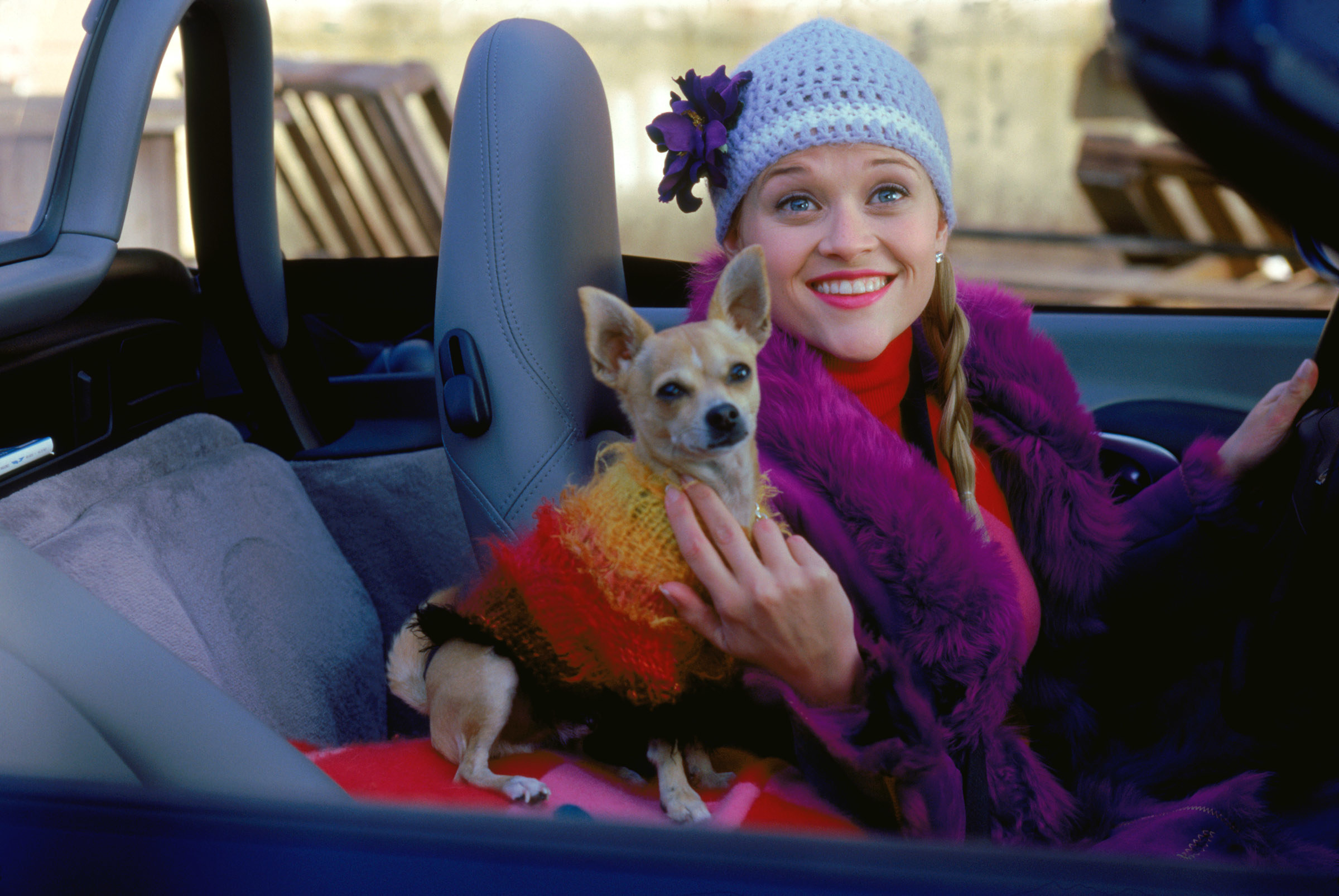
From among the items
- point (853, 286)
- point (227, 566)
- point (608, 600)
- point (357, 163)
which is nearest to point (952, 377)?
point (853, 286)

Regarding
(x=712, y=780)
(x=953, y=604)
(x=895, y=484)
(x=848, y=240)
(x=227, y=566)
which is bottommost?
(x=712, y=780)

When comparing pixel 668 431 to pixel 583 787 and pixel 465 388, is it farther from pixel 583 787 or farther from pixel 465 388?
pixel 583 787

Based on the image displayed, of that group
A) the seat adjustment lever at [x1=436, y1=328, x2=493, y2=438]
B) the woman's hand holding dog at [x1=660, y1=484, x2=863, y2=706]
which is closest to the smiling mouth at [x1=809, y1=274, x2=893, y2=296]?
the woman's hand holding dog at [x1=660, y1=484, x2=863, y2=706]

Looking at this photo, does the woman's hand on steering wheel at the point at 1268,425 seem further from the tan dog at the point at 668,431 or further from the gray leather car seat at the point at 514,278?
the gray leather car seat at the point at 514,278

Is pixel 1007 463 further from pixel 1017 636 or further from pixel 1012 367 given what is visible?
pixel 1017 636

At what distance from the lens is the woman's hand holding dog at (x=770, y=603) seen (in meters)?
1.06

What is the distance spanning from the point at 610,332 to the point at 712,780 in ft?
2.08

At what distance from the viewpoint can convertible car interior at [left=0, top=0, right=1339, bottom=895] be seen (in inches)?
A: 24.4

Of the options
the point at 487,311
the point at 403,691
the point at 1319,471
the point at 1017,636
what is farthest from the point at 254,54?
the point at 1319,471

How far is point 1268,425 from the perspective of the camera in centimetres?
139

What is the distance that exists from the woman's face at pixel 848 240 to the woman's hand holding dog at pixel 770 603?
327mm

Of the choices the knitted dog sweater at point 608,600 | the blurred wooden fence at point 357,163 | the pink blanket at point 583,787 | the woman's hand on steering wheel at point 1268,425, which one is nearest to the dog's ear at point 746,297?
the knitted dog sweater at point 608,600

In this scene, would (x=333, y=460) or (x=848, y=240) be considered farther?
(x=333, y=460)

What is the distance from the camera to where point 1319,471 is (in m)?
1.16
